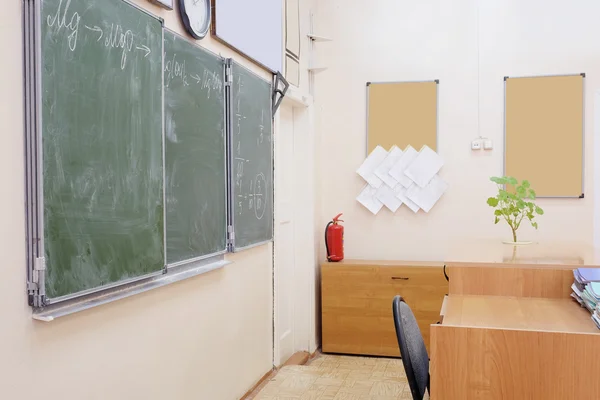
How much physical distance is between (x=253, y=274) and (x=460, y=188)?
195 cm

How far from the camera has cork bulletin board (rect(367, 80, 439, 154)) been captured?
4840mm

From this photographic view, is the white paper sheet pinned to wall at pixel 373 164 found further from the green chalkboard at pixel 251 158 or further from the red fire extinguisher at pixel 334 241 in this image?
the green chalkboard at pixel 251 158

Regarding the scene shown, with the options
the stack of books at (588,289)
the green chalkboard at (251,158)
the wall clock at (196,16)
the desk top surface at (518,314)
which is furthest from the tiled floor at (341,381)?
the wall clock at (196,16)

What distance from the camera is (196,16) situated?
9.34 feet

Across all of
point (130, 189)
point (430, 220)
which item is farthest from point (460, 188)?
point (130, 189)

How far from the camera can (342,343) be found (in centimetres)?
464

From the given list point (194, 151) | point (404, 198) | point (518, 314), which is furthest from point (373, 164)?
point (518, 314)

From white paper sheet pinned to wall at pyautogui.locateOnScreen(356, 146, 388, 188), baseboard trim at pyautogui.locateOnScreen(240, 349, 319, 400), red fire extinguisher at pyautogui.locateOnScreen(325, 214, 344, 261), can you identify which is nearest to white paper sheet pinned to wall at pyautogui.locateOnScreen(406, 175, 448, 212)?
white paper sheet pinned to wall at pyautogui.locateOnScreen(356, 146, 388, 188)

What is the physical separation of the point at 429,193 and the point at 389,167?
0.37 meters

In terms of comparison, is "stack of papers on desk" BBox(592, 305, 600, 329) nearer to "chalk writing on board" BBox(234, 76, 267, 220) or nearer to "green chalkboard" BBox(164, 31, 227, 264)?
"green chalkboard" BBox(164, 31, 227, 264)

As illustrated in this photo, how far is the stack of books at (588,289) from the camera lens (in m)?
2.18

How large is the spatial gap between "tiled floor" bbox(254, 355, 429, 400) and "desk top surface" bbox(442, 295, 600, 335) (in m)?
1.30

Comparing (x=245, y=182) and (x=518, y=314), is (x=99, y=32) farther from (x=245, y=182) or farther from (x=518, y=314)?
(x=518, y=314)

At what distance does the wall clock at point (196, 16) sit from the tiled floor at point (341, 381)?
2.04 meters
